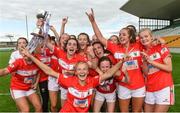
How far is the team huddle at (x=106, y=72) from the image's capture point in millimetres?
5238

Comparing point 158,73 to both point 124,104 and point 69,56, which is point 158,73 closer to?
point 124,104

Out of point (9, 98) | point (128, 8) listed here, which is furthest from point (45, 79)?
point (128, 8)

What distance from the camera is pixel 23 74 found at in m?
6.11

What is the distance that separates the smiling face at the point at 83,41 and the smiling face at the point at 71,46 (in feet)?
1.32

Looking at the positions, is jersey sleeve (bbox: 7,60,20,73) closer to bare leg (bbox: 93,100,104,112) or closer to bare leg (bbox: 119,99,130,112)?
bare leg (bbox: 93,100,104,112)

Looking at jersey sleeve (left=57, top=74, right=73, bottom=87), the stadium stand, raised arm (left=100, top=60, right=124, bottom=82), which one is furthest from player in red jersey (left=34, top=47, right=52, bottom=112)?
the stadium stand

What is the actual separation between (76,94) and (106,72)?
24.7 inches

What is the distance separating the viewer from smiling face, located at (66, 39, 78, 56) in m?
5.83

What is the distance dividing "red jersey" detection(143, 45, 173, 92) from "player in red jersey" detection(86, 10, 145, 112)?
0.23 metres

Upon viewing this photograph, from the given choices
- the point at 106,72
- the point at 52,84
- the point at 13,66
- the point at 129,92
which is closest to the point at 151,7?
the point at 52,84

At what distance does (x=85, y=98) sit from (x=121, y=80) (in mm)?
832

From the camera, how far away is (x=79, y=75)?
5.15 meters

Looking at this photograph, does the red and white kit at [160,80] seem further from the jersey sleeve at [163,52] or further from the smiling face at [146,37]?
the smiling face at [146,37]

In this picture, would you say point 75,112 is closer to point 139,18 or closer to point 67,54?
point 67,54
